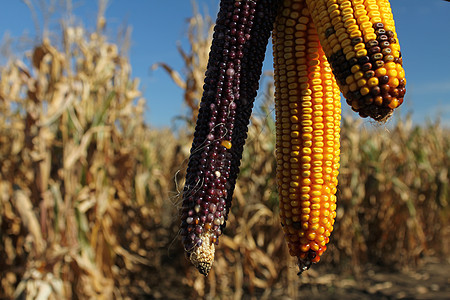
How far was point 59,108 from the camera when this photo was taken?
4910 millimetres

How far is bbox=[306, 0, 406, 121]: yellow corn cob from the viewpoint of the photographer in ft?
3.43

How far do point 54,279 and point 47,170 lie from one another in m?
1.35

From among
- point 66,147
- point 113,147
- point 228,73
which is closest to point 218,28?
point 228,73

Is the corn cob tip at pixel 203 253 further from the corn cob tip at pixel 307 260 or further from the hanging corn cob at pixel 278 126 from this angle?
the corn cob tip at pixel 307 260

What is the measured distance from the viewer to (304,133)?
1.31m

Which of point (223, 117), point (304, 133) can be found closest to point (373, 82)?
point (304, 133)

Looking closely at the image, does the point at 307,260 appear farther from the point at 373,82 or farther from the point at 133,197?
the point at 133,197

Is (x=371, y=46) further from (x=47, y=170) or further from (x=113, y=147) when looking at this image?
(x=113, y=147)

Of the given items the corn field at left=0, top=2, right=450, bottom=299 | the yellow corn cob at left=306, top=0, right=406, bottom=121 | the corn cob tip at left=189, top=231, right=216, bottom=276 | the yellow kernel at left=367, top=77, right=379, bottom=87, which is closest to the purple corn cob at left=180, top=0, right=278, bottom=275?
the corn cob tip at left=189, top=231, right=216, bottom=276

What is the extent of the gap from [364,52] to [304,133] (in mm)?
345

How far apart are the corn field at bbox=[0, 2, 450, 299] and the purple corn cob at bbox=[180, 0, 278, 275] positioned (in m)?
1.46

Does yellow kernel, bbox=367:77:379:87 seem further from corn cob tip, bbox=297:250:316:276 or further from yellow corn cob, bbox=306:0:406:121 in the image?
corn cob tip, bbox=297:250:316:276

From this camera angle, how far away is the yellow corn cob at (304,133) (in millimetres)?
1306

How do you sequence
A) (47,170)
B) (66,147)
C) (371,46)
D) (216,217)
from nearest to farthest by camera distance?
(371,46) → (216,217) → (47,170) → (66,147)
